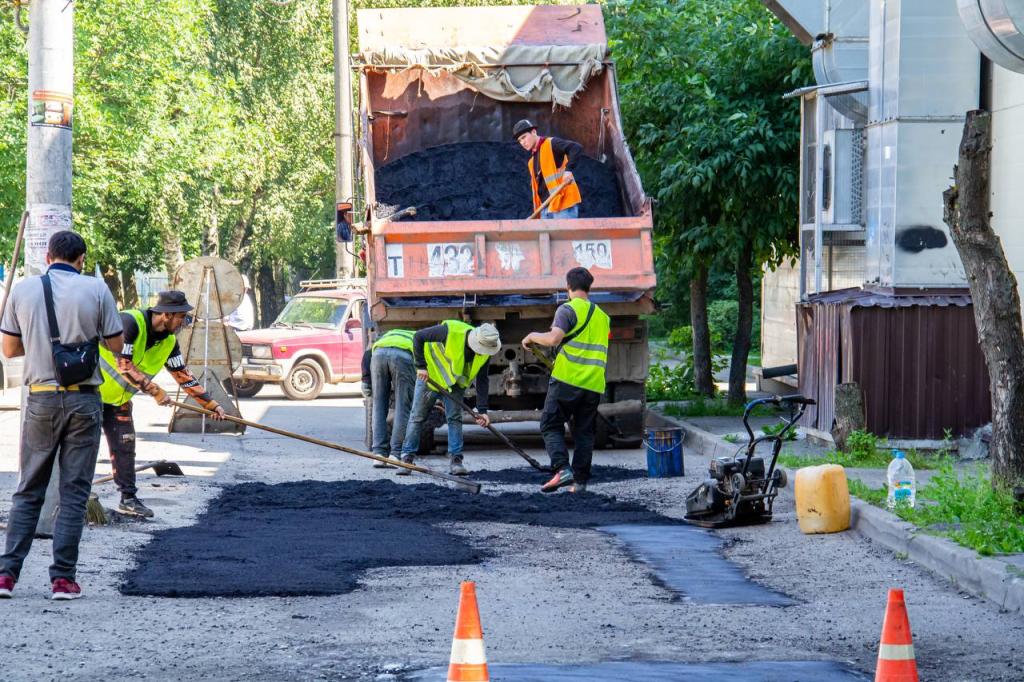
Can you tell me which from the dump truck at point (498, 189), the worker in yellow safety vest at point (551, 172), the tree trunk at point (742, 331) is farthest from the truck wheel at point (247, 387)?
the worker in yellow safety vest at point (551, 172)

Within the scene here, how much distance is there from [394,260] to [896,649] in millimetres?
9255

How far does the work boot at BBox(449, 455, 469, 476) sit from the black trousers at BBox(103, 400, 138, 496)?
3.20m

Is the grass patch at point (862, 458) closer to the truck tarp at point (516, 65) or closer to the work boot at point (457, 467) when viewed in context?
the work boot at point (457, 467)

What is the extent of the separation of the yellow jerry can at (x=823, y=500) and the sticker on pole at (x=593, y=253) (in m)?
4.61

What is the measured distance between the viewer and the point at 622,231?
527 inches

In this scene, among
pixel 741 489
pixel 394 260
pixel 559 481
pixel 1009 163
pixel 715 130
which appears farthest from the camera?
pixel 715 130

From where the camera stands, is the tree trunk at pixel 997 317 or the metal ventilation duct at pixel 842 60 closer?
the tree trunk at pixel 997 317

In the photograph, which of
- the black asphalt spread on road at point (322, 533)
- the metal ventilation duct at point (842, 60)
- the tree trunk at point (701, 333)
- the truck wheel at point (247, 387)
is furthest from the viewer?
the truck wheel at point (247, 387)

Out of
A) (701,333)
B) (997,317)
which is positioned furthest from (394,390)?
(997,317)

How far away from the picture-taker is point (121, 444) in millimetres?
9648

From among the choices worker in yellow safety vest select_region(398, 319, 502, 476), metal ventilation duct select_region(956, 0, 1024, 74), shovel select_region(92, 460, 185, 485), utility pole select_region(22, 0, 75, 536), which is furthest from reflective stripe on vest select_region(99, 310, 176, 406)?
→ metal ventilation duct select_region(956, 0, 1024, 74)

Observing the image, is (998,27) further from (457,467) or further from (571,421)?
(457,467)

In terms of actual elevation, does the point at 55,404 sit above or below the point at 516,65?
below

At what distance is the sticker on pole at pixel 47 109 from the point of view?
8.88 metres
